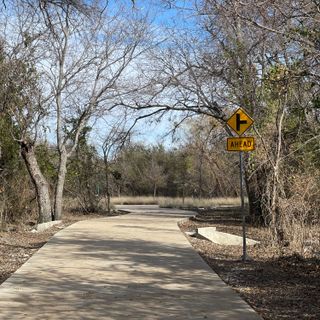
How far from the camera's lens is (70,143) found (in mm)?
28094

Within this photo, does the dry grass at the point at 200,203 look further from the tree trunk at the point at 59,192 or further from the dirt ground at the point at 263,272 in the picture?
the dirt ground at the point at 263,272

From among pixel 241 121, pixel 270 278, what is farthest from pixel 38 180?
pixel 270 278

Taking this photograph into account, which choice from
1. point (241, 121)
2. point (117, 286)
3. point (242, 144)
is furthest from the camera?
point (241, 121)

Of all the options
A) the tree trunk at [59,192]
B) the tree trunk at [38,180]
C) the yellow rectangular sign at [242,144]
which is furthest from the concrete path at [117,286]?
the tree trunk at [59,192]

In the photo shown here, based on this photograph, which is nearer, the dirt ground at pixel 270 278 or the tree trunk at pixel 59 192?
the dirt ground at pixel 270 278

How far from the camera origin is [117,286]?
8828 millimetres

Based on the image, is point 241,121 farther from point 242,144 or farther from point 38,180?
point 38,180

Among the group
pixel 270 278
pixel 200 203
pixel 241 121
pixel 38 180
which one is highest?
pixel 241 121

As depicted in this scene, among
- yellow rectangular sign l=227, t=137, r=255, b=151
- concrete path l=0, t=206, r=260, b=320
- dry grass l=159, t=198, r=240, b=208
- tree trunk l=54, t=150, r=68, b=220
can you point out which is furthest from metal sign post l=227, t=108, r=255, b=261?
dry grass l=159, t=198, r=240, b=208

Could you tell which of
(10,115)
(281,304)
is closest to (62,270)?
(281,304)

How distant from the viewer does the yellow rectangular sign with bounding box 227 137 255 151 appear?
1162cm

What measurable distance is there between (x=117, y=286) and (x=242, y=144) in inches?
172

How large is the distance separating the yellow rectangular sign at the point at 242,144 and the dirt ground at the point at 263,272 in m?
2.37

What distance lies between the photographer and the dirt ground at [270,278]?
24.3 feet
